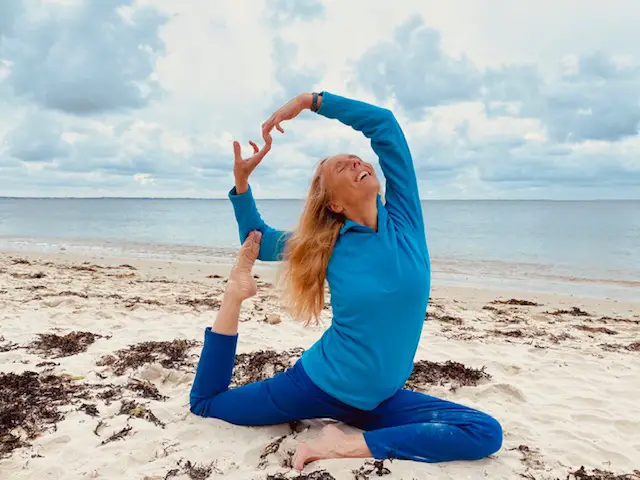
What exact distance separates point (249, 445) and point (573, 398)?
2.93 metres

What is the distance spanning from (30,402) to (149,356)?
4.32 feet

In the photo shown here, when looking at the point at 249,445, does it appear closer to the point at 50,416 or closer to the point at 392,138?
the point at 50,416

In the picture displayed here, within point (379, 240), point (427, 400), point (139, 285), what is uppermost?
point (379, 240)

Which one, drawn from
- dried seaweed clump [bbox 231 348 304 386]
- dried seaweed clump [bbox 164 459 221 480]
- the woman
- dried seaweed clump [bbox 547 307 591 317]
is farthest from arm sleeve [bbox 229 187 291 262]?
dried seaweed clump [bbox 547 307 591 317]

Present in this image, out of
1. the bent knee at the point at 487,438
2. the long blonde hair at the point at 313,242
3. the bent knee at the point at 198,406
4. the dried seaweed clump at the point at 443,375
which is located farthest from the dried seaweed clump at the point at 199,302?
the bent knee at the point at 487,438

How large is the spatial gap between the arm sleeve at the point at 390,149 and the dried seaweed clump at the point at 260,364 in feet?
7.34

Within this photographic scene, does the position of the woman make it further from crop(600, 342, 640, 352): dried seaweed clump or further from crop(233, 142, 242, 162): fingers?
crop(600, 342, 640, 352): dried seaweed clump

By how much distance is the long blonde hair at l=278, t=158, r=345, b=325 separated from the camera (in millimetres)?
3439

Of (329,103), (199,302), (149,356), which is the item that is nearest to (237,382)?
(149,356)

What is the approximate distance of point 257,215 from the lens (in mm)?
3725

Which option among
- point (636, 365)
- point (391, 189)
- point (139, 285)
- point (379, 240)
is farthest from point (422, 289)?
point (139, 285)

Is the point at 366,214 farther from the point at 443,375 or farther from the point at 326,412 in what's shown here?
the point at 443,375

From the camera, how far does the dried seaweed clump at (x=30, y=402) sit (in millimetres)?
3566

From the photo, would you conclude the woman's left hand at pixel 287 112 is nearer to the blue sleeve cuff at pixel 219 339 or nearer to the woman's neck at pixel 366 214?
the woman's neck at pixel 366 214
